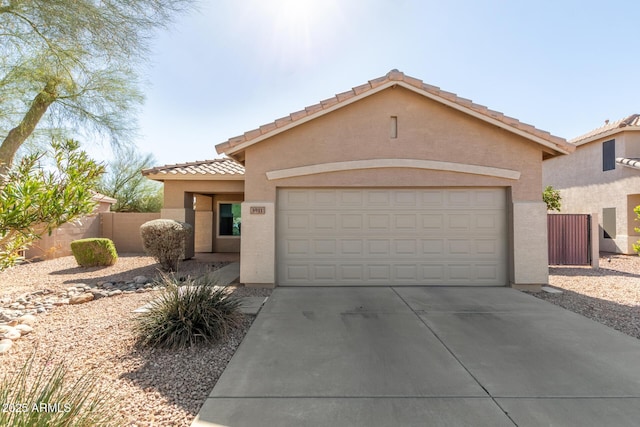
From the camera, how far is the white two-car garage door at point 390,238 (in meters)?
8.32

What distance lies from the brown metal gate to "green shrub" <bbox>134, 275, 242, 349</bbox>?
38.2ft

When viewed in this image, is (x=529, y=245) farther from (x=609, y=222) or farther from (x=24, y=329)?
(x=609, y=222)

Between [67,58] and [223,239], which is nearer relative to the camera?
[67,58]

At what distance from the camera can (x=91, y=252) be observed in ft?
37.0

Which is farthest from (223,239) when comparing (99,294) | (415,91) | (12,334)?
(415,91)

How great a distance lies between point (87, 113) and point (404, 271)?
10514 millimetres

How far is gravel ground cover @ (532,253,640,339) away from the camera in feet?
19.6

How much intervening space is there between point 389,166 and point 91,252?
1113 centimetres

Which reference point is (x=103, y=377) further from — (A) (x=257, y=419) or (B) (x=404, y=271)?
(B) (x=404, y=271)

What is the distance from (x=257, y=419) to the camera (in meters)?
2.97

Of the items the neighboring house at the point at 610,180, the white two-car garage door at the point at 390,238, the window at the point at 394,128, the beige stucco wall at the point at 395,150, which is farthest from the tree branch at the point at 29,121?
the neighboring house at the point at 610,180

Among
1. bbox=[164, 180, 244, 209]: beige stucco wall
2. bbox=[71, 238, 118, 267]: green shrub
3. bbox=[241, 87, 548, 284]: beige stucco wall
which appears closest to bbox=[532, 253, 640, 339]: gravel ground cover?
bbox=[241, 87, 548, 284]: beige stucco wall

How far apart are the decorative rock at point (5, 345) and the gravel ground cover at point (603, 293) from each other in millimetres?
9980

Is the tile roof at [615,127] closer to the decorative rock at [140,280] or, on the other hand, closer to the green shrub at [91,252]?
the decorative rock at [140,280]
